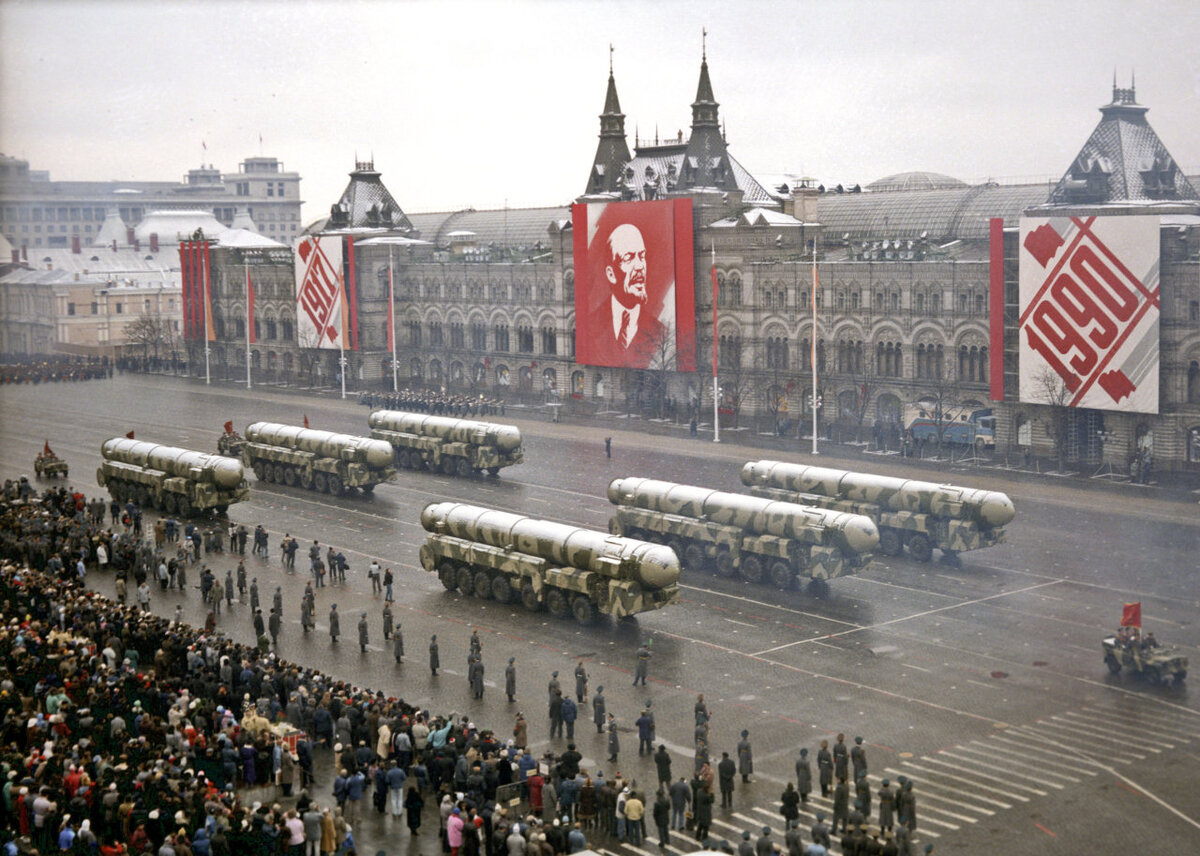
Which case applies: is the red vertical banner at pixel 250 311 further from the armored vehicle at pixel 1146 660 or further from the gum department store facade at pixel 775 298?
the armored vehicle at pixel 1146 660

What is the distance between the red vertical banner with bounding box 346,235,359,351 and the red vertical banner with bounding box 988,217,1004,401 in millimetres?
66164

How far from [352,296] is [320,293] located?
416 centimetres

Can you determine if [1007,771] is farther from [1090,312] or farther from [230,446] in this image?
[230,446]

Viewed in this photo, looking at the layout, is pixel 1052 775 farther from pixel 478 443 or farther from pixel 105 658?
pixel 478 443

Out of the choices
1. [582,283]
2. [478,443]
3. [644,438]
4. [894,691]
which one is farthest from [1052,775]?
[582,283]

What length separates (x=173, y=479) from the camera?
7481 centimetres

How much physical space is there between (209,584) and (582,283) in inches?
2474

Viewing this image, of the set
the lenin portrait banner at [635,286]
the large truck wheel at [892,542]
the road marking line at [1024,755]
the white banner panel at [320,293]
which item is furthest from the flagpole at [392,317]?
the road marking line at [1024,755]

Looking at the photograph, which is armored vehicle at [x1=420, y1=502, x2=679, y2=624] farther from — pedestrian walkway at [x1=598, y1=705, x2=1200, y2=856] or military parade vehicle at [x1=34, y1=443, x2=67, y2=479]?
military parade vehicle at [x1=34, y1=443, x2=67, y2=479]

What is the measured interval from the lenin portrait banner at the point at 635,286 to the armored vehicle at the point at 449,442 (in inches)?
1016

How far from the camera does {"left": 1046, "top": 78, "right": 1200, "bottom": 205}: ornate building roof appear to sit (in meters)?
89.3

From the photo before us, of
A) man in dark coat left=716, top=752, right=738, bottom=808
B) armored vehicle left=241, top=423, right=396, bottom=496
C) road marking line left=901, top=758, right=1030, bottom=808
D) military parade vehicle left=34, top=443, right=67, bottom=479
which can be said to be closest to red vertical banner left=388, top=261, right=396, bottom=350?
armored vehicle left=241, top=423, right=396, bottom=496

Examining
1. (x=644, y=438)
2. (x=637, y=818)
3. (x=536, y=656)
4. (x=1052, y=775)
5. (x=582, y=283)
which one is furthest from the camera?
(x=582, y=283)

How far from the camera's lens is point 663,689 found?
46.3 metres
